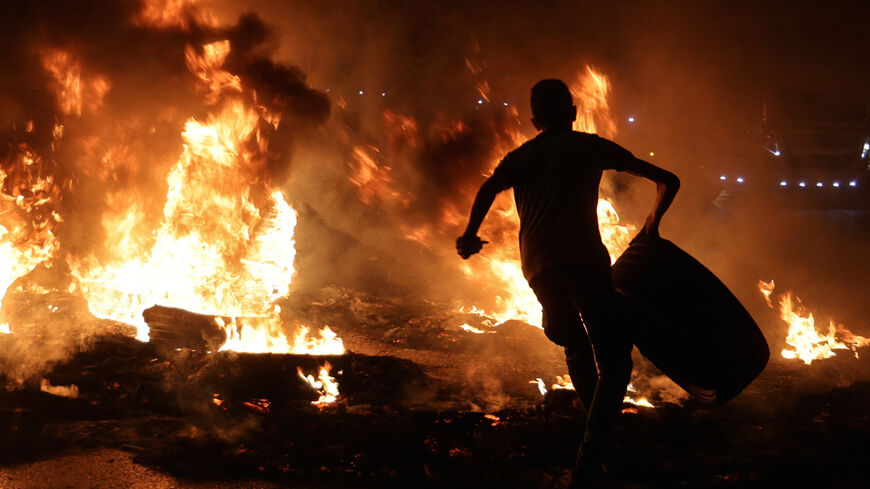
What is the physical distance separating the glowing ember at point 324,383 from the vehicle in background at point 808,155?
11.2 metres

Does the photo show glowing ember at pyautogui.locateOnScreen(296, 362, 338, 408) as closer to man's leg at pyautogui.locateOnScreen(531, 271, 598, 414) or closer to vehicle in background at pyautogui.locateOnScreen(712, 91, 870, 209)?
man's leg at pyautogui.locateOnScreen(531, 271, 598, 414)

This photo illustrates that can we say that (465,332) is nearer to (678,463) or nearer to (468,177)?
(468,177)

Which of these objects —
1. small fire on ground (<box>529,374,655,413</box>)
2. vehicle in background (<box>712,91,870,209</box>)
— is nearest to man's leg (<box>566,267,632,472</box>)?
small fire on ground (<box>529,374,655,413</box>)

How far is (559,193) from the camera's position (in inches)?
104

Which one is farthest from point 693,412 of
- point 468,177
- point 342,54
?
point 342,54

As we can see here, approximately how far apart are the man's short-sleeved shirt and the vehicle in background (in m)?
11.1

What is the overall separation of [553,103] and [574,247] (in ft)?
2.78

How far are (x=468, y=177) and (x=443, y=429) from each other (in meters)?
4.98

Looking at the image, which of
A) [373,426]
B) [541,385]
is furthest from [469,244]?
[541,385]

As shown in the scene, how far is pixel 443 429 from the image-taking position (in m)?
3.39

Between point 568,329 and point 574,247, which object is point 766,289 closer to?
point 568,329

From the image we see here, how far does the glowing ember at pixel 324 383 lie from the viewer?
403cm

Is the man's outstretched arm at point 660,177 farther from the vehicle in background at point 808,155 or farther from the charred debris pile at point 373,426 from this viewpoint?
the vehicle in background at point 808,155

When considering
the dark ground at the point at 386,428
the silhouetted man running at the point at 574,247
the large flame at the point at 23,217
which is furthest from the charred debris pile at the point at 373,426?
the large flame at the point at 23,217
